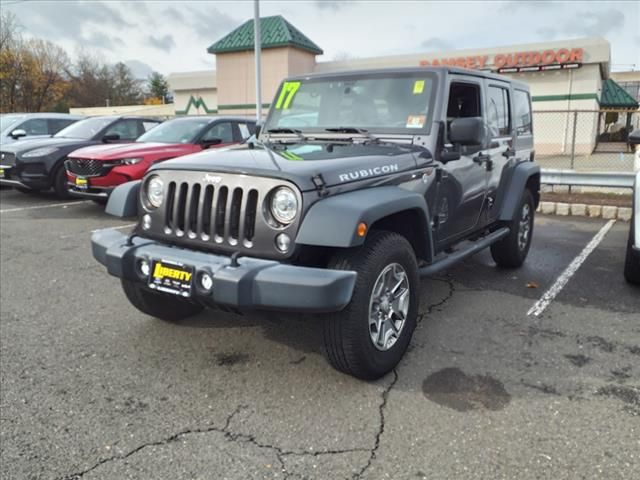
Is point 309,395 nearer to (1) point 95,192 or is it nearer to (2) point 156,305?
(2) point 156,305

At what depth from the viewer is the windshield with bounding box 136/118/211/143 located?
9.02 meters

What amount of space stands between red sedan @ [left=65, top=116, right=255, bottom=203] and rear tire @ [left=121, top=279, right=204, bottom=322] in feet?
15.1

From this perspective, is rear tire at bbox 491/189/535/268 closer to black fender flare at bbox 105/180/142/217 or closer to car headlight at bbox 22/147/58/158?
black fender flare at bbox 105/180/142/217

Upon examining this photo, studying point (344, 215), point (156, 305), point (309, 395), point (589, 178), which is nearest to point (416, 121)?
point (344, 215)

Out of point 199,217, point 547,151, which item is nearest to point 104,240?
point 199,217

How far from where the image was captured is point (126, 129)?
1088 cm

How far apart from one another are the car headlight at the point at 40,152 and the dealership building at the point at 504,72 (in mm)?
13080

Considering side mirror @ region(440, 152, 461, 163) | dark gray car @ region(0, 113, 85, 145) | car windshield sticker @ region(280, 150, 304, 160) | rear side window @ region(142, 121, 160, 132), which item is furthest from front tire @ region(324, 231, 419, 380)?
dark gray car @ region(0, 113, 85, 145)

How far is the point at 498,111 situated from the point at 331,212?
117 inches

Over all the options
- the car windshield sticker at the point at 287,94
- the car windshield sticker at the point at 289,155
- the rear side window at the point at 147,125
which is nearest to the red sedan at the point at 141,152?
the rear side window at the point at 147,125

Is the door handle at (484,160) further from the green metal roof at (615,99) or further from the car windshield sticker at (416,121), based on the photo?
the green metal roof at (615,99)

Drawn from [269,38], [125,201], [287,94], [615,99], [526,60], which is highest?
[269,38]

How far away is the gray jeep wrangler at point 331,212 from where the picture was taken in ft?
9.06

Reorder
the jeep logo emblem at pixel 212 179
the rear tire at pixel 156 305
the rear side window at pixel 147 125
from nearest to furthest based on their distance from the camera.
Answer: the jeep logo emblem at pixel 212 179 < the rear tire at pixel 156 305 < the rear side window at pixel 147 125
